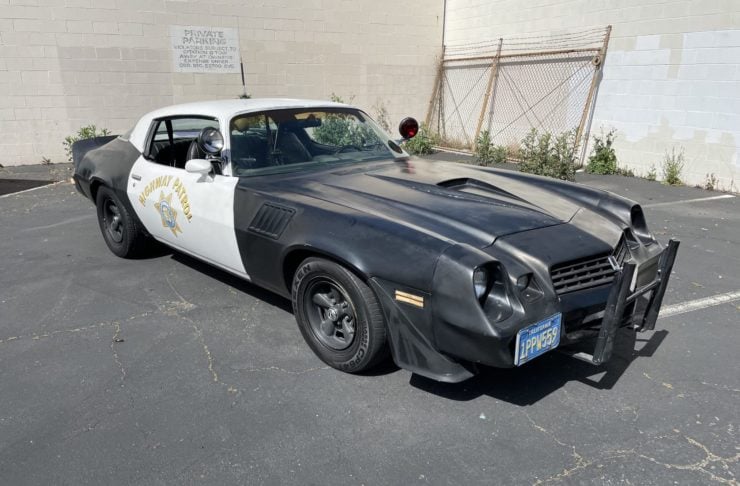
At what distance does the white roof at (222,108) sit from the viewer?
13.2 feet

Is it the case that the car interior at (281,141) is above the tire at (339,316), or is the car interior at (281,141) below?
above

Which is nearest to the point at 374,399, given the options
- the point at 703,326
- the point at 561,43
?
the point at 703,326

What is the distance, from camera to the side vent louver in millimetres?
3250

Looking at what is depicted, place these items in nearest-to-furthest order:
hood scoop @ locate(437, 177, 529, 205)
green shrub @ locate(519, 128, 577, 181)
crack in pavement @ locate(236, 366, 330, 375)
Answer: crack in pavement @ locate(236, 366, 330, 375), hood scoop @ locate(437, 177, 529, 205), green shrub @ locate(519, 128, 577, 181)

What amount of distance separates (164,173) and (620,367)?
3480 millimetres

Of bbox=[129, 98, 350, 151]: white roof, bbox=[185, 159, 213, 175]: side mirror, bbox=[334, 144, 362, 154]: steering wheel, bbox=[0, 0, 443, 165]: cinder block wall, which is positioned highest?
bbox=[0, 0, 443, 165]: cinder block wall

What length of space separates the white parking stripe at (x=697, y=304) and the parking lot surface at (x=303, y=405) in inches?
0.7

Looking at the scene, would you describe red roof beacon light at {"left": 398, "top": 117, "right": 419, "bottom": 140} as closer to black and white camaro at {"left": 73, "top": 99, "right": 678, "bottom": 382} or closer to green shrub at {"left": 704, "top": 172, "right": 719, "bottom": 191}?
black and white camaro at {"left": 73, "top": 99, "right": 678, "bottom": 382}

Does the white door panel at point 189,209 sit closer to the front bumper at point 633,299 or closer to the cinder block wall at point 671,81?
the front bumper at point 633,299

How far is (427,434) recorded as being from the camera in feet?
8.50

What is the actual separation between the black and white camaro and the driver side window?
3 cm

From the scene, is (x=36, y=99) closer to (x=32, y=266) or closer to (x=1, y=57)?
(x=1, y=57)

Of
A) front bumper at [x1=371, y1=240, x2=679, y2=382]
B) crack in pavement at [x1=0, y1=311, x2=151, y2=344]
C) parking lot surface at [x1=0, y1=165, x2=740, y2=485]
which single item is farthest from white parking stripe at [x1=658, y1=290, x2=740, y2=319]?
crack in pavement at [x1=0, y1=311, x2=151, y2=344]

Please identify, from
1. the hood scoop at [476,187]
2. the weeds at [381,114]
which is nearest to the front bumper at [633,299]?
the hood scoop at [476,187]
